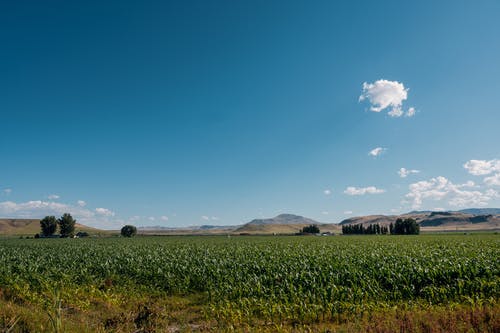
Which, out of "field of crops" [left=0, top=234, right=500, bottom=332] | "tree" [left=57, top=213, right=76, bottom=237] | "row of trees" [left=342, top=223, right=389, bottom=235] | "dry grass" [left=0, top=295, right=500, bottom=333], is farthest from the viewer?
"row of trees" [left=342, top=223, right=389, bottom=235]

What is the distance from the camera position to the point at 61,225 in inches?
4968

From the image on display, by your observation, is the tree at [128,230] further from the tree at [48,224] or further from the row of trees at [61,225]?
the tree at [48,224]

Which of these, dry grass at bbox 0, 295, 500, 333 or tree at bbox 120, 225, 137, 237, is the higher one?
dry grass at bbox 0, 295, 500, 333

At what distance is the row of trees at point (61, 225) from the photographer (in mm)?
→ 126250

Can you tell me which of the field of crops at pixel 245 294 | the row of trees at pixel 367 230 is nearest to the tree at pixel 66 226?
the field of crops at pixel 245 294

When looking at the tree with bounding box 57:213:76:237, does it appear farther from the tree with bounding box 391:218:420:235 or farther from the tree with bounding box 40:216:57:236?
the tree with bounding box 391:218:420:235

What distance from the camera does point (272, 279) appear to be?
14.1 meters

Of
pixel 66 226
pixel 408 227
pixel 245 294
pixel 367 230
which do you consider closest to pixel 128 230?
pixel 66 226

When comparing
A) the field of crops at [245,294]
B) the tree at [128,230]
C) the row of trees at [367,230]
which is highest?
the field of crops at [245,294]

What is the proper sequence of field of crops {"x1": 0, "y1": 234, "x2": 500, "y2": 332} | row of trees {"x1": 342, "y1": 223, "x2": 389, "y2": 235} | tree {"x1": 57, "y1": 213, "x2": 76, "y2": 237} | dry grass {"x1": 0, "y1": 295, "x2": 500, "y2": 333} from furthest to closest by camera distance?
row of trees {"x1": 342, "y1": 223, "x2": 389, "y2": 235} < tree {"x1": 57, "y1": 213, "x2": 76, "y2": 237} < field of crops {"x1": 0, "y1": 234, "x2": 500, "y2": 332} < dry grass {"x1": 0, "y1": 295, "x2": 500, "y2": 333}

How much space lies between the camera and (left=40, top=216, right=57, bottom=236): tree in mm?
131275

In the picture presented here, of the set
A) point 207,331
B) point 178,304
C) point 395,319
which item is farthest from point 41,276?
point 395,319

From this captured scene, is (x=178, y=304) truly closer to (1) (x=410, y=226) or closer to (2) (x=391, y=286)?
(2) (x=391, y=286)

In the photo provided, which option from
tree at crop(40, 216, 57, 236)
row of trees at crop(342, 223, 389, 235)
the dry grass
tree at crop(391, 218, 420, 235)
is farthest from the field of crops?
row of trees at crop(342, 223, 389, 235)
